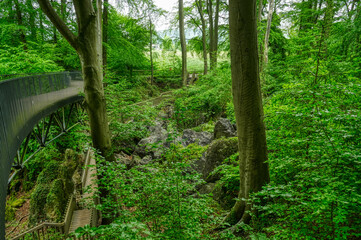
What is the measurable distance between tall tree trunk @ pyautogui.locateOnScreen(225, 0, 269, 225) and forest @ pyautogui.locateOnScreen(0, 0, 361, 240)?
0.02 m

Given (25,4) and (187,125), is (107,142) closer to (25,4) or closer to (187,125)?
(187,125)

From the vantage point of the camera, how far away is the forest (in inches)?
96.5

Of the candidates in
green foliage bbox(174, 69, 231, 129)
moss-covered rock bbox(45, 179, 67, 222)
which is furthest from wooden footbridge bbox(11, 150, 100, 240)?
green foliage bbox(174, 69, 231, 129)

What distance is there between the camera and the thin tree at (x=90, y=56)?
5516 mm

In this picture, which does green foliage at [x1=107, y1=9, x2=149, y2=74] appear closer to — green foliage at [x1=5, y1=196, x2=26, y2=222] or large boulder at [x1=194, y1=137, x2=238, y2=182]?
green foliage at [x1=5, y1=196, x2=26, y2=222]

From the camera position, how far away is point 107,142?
253 inches

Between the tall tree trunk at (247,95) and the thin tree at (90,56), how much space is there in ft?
14.1

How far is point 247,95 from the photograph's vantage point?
11.3 feet

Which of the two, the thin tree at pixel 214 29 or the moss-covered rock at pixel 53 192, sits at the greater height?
the thin tree at pixel 214 29

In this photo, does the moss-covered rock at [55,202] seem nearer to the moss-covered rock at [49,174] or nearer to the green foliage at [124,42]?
the moss-covered rock at [49,174]

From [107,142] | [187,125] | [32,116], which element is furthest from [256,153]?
[187,125]

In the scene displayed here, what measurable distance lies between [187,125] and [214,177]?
7.22 metres

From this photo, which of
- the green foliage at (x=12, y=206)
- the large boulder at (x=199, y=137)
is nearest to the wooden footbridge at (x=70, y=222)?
the green foliage at (x=12, y=206)

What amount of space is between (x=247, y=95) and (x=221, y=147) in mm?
3726
